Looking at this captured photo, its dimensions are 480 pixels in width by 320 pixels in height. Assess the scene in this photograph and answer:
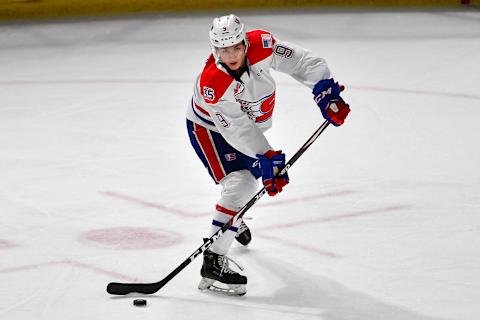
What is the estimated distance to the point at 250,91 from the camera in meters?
3.54

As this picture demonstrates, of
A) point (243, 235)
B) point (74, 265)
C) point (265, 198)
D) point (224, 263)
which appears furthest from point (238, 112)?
point (265, 198)

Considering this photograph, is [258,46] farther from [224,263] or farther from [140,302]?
[140,302]

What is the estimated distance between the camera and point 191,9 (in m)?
9.67

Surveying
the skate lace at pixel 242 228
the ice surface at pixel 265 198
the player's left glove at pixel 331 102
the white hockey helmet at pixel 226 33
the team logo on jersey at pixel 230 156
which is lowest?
the ice surface at pixel 265 198

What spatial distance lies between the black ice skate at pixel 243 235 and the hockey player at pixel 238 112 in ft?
0.93

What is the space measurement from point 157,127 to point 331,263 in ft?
7.90

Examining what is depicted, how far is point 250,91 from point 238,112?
0.51 ft

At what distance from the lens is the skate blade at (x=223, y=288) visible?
342 centimetres

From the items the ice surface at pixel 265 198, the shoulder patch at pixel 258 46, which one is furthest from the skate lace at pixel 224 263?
the shoulder patch at pixel 258 46

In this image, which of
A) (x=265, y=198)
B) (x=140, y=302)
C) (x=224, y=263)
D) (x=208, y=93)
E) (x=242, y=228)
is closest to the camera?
(x=140, y=302)

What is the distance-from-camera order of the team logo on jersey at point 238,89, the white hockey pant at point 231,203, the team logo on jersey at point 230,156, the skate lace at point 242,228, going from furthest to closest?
the skate lace at point 242,228, the team logo on jersey at point 230,156, the white hockey pant at point 231,203, the team logo on jersey at point 238,89

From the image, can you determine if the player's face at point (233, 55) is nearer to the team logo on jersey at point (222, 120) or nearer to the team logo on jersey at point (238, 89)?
the team logo on jersey at point (238, 89)

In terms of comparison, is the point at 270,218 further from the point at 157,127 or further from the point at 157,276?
the point at 157,127

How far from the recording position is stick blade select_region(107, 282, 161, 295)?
339cm
